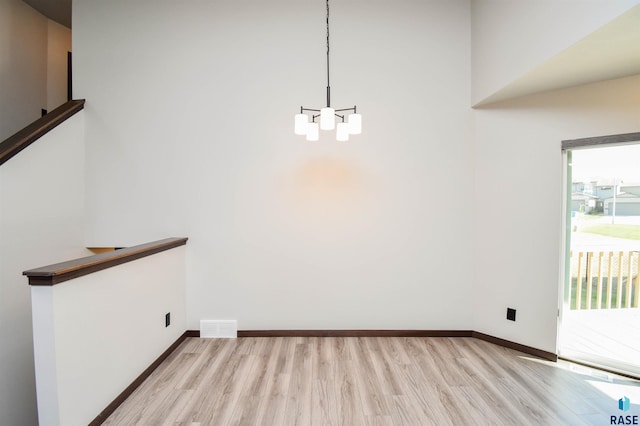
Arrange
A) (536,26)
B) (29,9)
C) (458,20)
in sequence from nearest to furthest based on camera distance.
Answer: (536,26) → (458,20) → (29,9)

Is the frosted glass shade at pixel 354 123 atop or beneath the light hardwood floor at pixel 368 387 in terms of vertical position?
atop

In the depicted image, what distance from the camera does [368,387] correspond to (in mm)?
2273

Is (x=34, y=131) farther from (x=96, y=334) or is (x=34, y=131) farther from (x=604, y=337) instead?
(x=604, y=337)

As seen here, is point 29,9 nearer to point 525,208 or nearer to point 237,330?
point 237,330

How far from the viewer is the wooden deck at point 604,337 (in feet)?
8.38

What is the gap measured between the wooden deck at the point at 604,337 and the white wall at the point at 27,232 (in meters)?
4.73

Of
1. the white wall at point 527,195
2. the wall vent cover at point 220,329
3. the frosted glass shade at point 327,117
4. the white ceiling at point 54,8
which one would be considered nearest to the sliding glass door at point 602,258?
the white wall at point 527,195

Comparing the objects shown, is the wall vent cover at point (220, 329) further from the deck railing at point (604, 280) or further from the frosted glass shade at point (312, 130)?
the deck railing at point (604, 280)

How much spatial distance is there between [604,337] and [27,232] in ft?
17.0

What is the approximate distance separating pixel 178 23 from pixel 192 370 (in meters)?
3.36

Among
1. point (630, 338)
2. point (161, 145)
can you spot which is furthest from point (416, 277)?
point (161, 145)

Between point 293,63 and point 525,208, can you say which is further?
point 293,63

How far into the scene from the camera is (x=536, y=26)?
2248 mm

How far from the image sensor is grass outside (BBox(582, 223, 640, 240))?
2.55 metres
